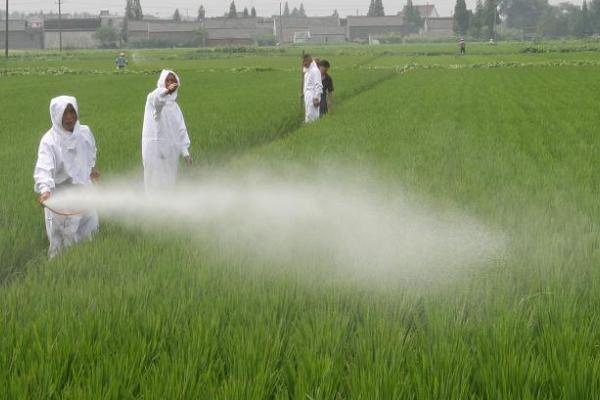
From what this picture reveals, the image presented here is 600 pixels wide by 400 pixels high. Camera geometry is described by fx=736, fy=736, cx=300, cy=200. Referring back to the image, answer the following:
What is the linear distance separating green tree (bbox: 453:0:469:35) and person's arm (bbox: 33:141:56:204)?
333 feet

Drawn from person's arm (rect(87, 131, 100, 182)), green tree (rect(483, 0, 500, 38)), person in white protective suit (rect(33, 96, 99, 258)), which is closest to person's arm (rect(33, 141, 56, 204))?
person in white protective suit (rect(33, 96, 99, 258))

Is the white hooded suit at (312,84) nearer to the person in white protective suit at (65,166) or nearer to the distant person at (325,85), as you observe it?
the distant person at (325,85)

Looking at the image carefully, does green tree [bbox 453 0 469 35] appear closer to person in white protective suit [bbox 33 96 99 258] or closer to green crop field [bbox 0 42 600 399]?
green crop field [bbox 0 42 600 399]

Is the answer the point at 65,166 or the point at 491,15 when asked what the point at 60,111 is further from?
the point at 491,15

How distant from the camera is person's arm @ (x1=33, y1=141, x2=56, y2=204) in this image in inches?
184

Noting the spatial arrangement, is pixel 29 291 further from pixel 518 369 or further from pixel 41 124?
pixel 41 124

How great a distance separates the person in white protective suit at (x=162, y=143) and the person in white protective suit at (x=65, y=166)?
1.63 meters

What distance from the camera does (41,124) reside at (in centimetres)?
1434

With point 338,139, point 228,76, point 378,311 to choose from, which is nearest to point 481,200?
point 378,311

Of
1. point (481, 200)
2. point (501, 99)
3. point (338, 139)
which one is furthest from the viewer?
point (501, 99)

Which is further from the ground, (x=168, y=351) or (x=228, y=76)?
(x=228, y=76)

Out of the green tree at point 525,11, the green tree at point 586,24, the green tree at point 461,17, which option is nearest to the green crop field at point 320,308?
the green tree at point 461,17

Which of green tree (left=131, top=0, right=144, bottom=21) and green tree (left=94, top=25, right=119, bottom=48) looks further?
green tree (left=131, top=0, right=144, bottom=21)

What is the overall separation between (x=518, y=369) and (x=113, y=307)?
1.76 m
